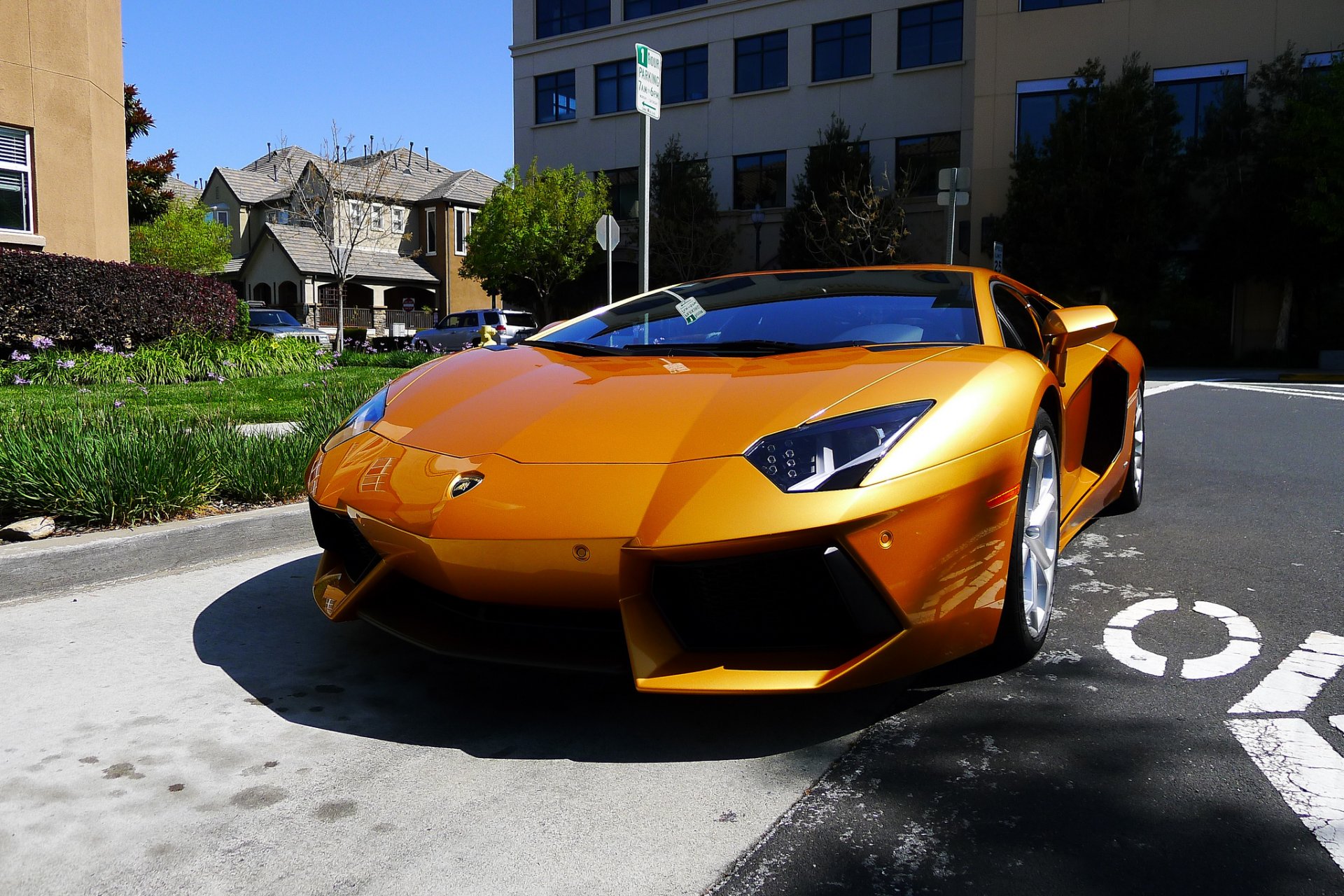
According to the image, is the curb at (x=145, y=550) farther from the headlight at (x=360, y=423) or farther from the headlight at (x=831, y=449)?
the headlight at (x=831, y=449)

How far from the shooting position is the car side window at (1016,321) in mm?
3559

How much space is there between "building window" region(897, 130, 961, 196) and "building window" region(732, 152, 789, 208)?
397 cm

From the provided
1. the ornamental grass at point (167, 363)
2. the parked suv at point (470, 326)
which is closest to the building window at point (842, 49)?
the parked suv at point (470, 326)

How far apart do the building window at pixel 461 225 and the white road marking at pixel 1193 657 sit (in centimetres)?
4791

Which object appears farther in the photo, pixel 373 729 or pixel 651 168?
pixel 651 168

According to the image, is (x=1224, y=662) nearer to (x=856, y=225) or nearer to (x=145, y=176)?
(x=856, y=225)

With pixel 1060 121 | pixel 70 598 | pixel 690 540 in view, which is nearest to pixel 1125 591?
pixel 690 540

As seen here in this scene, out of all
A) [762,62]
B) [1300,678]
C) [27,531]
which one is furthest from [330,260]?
[1300,678]

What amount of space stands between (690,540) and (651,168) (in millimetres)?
32501

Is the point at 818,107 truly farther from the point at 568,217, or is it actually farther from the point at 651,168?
the point at 568,217

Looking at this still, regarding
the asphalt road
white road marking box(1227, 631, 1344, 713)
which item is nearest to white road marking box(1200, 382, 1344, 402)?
white road marking box(1227, 631, 1344, 713)

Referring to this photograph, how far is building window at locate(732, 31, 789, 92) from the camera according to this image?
32.1m

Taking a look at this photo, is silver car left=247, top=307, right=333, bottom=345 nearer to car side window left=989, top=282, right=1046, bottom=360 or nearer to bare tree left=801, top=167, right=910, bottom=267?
bare tree left=801, top=167, right=910, bottom=267

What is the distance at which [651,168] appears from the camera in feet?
110
